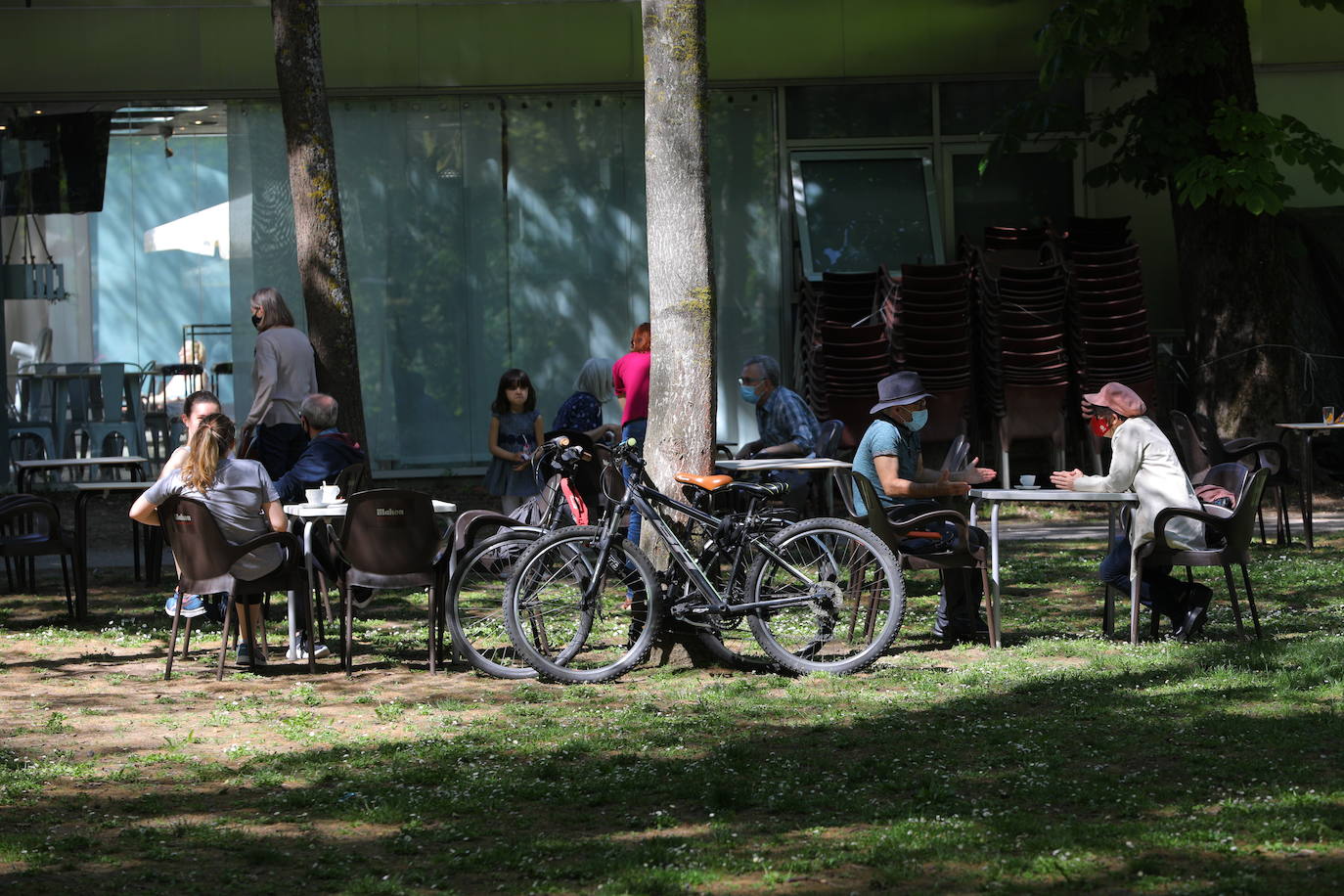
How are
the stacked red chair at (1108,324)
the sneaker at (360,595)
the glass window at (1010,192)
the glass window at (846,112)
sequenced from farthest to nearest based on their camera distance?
the glass window at (1010,192)
the glass window at (846,112)
the stacked red chair at (1108,324)
the sneaker at (360,595)

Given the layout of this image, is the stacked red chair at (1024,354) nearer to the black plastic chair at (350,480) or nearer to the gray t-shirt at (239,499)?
the black plastic chair at (350,480)

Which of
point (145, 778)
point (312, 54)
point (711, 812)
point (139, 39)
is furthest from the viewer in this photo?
point (139, 39)

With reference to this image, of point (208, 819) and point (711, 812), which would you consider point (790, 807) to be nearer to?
point (711, 812)

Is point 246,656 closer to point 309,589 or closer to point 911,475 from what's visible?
point 309,589

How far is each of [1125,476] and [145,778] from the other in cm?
505

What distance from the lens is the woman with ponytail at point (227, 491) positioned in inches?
349

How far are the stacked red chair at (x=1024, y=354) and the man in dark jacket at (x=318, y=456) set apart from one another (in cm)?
746

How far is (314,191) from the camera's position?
39.7ft

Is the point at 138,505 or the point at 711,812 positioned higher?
the point at 138,505

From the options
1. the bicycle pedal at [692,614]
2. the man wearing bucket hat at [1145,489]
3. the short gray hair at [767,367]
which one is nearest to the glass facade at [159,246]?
the short gray hair at [767,367]

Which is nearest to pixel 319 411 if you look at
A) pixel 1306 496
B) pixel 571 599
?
pixel 571 599

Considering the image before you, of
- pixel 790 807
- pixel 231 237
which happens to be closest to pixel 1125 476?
pixel 790 807

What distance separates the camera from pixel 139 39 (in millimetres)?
16828

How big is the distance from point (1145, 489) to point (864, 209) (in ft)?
29.5
